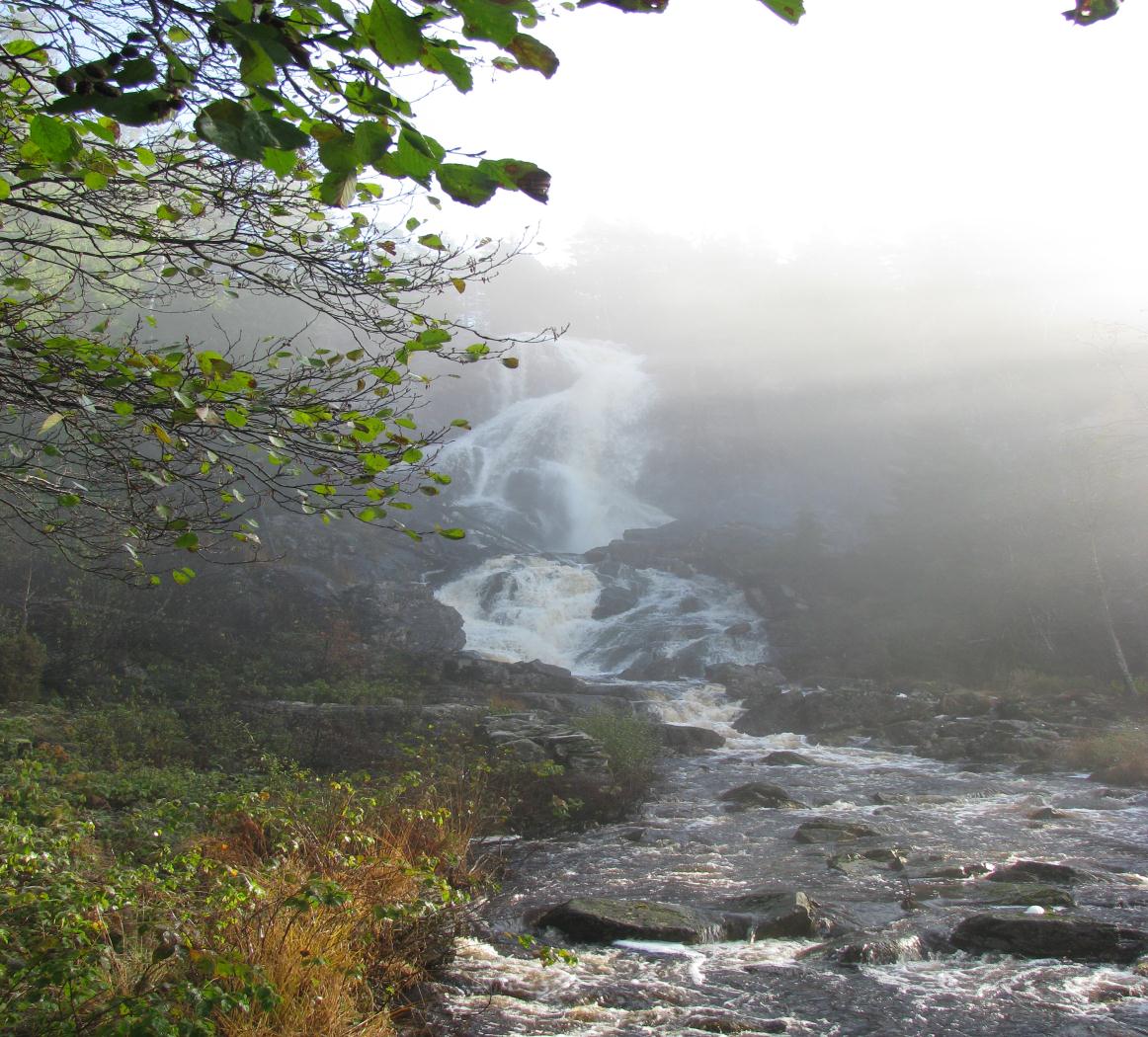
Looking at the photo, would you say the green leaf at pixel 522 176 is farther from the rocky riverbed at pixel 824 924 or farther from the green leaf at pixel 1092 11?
the rocky riverbed at pixel 824 924

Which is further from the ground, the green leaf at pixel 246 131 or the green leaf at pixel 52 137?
the green leaf at pixel 52 137

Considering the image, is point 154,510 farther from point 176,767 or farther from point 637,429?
point 637,429

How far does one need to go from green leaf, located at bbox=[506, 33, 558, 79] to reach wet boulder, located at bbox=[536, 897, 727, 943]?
6232mm

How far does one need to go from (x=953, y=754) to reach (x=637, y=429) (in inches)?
1229

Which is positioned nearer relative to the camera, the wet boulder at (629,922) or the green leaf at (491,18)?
the green leaf at (491,18)

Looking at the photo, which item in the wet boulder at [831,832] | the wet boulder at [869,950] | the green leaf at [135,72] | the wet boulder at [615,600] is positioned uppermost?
the green leaf at [135,72]

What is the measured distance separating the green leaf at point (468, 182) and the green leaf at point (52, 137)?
Answer: 2.20 feet

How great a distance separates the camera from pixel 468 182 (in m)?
1.42

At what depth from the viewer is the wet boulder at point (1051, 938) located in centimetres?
564

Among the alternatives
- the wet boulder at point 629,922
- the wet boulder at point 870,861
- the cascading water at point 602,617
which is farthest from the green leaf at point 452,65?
the cascading water at point 602,617

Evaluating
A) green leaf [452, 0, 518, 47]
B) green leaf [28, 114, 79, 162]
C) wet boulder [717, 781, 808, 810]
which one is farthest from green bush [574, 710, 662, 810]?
green leaf [452, 0, 518, 47]

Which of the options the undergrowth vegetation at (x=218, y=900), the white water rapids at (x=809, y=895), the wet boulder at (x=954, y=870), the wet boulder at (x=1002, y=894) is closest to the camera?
the undergrowth vegetation at (x=218, y=900)

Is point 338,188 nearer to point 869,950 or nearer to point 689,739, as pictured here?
point 869,950

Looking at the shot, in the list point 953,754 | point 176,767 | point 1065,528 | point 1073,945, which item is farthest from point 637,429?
point 1073,945
